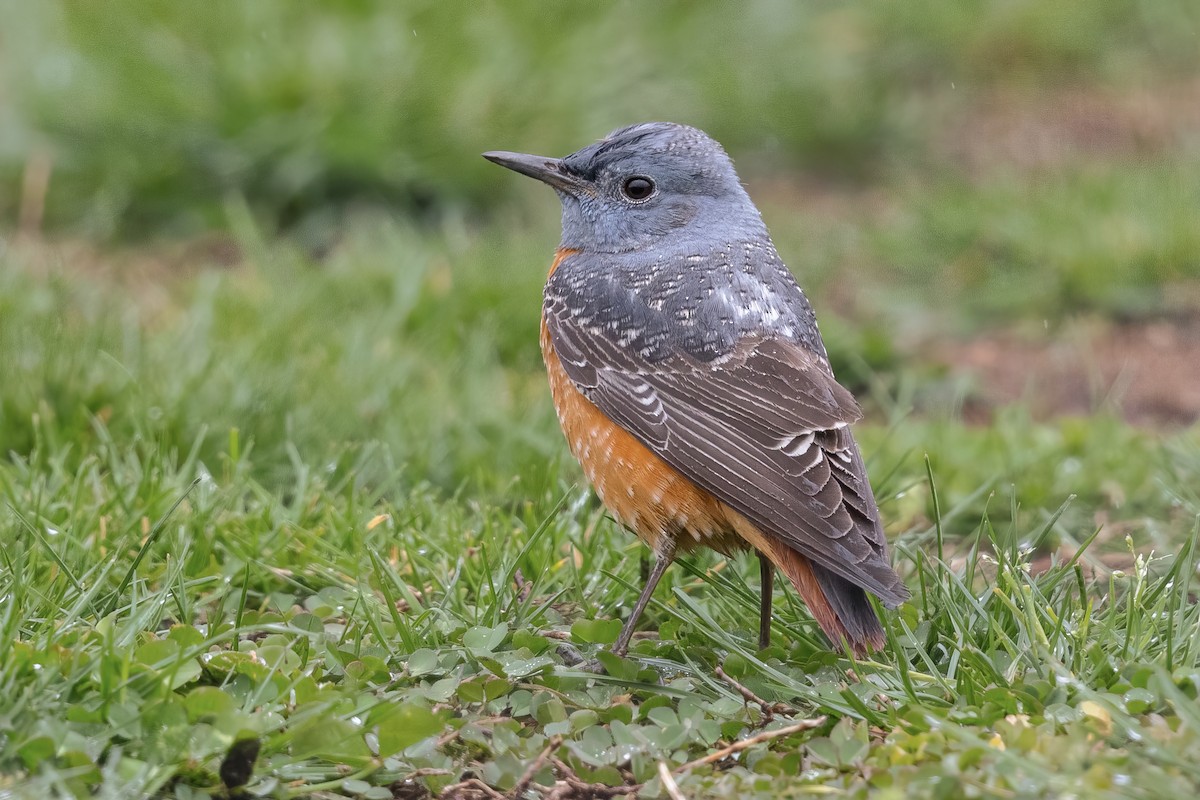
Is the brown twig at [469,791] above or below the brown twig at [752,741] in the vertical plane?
below

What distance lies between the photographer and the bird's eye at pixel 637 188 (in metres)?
5.88

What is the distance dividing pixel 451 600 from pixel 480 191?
5.59m

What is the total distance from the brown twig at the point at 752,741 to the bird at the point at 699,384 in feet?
1.02

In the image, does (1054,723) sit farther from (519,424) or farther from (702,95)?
(702,95)

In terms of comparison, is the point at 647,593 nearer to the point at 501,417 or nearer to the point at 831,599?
the point at 831,599

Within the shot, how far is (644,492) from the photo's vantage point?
16.0 feet

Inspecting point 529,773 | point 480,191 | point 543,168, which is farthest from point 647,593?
point 480,191

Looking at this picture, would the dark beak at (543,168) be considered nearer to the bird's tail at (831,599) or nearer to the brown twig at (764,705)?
the bird's tail at (831,599)

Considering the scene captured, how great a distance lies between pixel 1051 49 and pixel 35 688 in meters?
10.9

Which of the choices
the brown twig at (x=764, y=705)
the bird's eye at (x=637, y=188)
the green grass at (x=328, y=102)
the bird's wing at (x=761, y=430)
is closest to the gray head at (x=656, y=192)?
the bird's eye at (x=637, y=188)

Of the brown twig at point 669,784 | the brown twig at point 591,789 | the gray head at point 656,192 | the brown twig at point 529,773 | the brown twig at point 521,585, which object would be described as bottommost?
the brown twig at point 591,789

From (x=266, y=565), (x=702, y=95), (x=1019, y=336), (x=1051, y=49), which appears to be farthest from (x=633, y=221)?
(x=1051, y=49)

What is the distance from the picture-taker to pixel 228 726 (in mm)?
3795

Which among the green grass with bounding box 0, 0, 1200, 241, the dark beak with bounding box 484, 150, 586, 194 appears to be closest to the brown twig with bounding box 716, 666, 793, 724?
the dark beak with bounding box 484, 150, 586, 194
